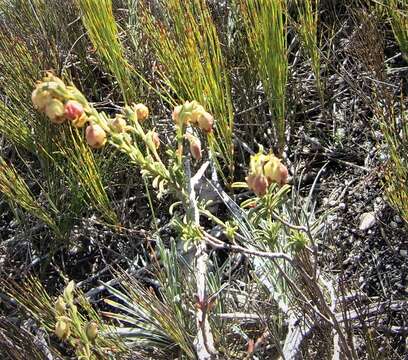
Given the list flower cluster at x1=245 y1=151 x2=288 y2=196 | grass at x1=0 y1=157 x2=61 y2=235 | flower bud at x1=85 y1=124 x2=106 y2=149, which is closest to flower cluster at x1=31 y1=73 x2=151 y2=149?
flower bud at x1=85 y1=124 x2=106 y2=149

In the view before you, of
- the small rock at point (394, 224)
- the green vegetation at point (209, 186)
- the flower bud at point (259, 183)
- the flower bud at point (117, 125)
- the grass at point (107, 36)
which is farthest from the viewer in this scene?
the grass at point (107, 36)

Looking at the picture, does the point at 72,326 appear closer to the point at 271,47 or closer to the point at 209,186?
the point at 209,186

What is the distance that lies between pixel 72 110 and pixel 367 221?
0.87 meters

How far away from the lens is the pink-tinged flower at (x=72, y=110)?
2.81 feet

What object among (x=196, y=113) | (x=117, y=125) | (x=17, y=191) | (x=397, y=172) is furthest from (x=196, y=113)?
(x=17, y=191)

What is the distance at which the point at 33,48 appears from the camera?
1775 mm

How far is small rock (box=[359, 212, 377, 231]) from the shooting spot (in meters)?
1.46

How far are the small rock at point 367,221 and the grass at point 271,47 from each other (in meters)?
0.26

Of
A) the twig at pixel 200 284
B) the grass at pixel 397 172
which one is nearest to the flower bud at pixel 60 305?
the twig at pixel 200 284

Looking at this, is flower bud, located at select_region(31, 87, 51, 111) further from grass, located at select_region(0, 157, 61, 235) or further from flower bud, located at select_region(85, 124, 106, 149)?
grass, located at select_region(0, 157, 61, 235)

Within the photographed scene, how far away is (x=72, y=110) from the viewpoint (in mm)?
857

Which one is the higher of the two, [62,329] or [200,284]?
[62,329]

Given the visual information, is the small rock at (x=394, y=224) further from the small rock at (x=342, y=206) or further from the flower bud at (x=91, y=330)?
the flower bud at (x=91, y=330)

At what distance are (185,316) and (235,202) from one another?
416mm
